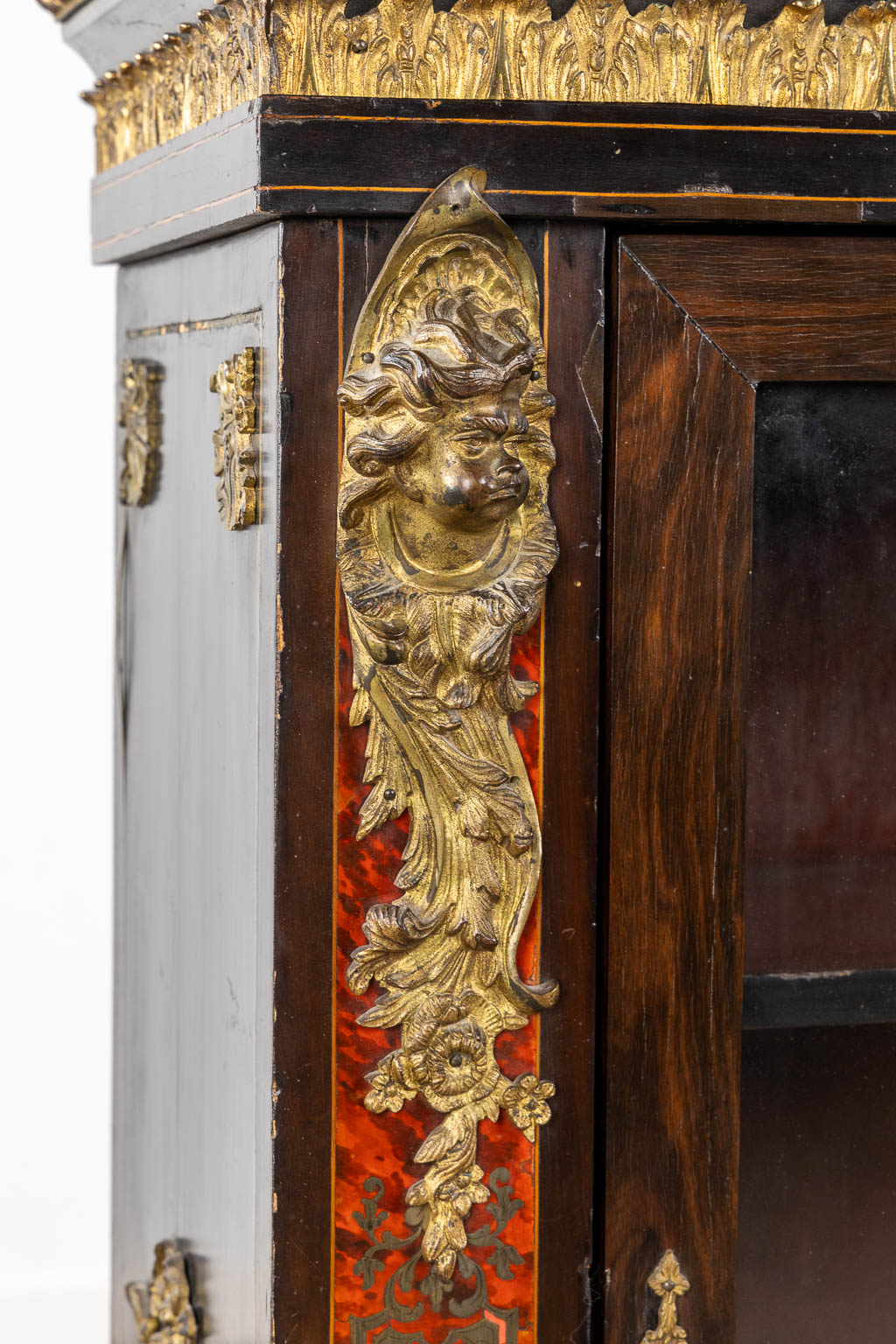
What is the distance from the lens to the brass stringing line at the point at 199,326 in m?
1.33

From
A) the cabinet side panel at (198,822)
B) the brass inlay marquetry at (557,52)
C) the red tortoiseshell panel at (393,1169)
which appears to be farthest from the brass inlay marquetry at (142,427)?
the red tortoiseshell panel at (393,1169)

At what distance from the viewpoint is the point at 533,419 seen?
4.23ft

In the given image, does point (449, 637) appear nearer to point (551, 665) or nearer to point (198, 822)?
point (551, 665)

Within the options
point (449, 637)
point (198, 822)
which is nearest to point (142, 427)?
point (198, 822)

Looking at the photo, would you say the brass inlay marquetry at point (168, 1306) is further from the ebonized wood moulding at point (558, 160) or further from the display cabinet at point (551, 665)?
the ebonized wood moulding at point (558, 160)

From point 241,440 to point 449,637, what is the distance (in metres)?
0.19

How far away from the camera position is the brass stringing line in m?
1.33

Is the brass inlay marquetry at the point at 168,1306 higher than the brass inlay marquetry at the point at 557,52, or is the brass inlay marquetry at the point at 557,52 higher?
the brass inlay marquetry at the point at 557,52

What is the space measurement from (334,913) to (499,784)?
135 mm

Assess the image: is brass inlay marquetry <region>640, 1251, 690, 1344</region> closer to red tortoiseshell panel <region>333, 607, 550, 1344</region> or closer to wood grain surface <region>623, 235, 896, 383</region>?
red tortoiseshell panel <region>333, 607, 550, 1344</region>

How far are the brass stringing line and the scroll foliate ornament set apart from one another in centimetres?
11

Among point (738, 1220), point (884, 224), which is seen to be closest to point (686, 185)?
point (884, 224)

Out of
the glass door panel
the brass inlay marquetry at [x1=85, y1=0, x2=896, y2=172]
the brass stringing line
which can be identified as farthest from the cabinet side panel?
the glass door panel

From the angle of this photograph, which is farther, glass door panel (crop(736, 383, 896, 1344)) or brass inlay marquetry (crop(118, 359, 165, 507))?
brass inlay marquetry (crop(118, 359, 165, 507))
